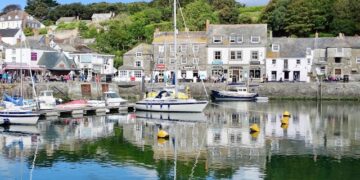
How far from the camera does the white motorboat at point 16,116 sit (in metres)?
38.2

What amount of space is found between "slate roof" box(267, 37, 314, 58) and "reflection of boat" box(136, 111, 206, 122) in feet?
103

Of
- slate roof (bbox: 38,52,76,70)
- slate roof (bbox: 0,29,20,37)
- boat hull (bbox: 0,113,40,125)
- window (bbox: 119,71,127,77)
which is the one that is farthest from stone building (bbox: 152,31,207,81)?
boat hull (bbox: 0,113,40,125)

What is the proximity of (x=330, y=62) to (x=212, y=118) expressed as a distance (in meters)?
35.5

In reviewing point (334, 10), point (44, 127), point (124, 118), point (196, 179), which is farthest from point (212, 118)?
point (334, 10)

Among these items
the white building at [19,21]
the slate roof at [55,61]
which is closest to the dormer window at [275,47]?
the slate roof at [55,61]

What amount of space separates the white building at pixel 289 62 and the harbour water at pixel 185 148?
2890 cm

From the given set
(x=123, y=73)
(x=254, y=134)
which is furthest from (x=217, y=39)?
(x=254, y=134)

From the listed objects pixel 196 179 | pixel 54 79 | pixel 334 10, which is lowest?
pixel 196 179

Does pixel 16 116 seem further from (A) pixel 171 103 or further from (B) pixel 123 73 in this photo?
(B) pixel 123 73

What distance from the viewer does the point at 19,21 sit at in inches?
5389

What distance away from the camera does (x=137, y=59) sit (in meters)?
79.4

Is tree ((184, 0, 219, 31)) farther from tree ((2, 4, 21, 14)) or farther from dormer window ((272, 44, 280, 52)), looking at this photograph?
tree ((2, 4, 21, 14))

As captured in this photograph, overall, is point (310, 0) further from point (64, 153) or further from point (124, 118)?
point (64, 153)

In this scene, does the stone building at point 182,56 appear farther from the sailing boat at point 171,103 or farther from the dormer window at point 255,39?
the sailing boat at point 171,103
